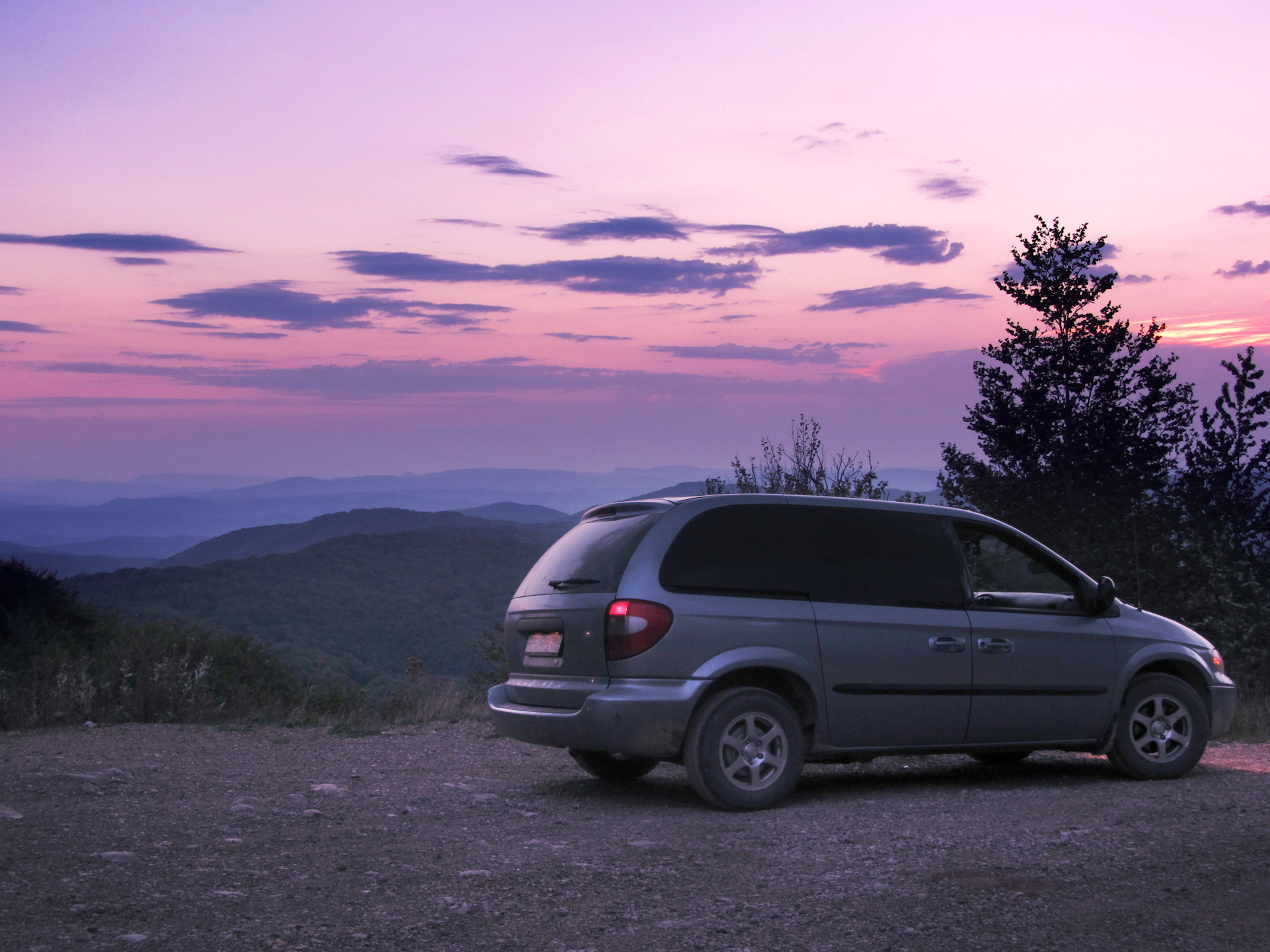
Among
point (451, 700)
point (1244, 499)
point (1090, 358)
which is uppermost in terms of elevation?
point (1090, 358)

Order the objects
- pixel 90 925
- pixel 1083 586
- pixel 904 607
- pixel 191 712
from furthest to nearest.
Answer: pixel 191 712
pixel 1083 586
pixel 904 607
pixel 90 925

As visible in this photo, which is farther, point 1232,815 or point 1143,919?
point 1232,815

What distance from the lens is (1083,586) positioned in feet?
26.8

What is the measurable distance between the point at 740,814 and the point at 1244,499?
22111 mm

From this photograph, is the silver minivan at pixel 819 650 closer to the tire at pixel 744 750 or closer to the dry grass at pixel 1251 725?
the tire at pixel 744 750

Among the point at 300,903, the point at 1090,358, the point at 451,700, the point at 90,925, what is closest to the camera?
the point at 90,925

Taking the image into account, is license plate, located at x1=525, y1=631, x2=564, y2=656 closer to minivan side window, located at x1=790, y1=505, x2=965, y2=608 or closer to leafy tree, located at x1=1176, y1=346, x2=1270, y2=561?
minivan side window, located at x1=790, y1=505, x2=965, y2=608

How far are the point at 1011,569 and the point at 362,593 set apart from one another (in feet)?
263

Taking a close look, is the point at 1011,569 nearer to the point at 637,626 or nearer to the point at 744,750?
the point at 744,750

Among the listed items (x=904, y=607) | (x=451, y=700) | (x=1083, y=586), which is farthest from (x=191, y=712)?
(x=1083, y=586)

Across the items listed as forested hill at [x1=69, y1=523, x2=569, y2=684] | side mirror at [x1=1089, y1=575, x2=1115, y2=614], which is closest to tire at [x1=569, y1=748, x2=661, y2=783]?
side mirror at [x1=1089, y1=575, x2=1115, y2=614]

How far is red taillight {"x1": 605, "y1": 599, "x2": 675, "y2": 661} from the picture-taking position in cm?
677

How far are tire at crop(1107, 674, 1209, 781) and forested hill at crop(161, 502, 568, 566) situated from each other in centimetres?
12320

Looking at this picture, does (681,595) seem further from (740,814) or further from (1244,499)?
(1244,499)
